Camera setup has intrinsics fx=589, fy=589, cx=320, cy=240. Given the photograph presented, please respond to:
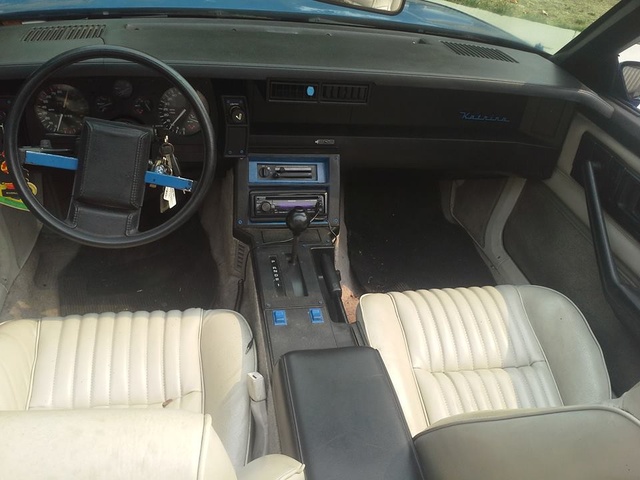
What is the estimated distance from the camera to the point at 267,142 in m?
2.11

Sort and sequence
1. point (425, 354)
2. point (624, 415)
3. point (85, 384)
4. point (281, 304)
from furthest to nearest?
point (281, 304) → point (425, 354) → point (85, 384) → point (624, 415)

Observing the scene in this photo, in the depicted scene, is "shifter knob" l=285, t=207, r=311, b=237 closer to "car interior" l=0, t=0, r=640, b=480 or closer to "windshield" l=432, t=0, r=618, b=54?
"car interior" l=0, t=0, r=640, b=480

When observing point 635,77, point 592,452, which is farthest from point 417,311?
point 635,77

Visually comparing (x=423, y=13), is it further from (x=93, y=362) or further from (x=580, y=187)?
(x=93, y=362)

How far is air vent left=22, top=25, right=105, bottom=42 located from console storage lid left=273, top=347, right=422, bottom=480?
1.12 m

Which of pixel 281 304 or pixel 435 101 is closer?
pixel 281 304

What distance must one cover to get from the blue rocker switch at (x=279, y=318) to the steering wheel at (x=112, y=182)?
397mm

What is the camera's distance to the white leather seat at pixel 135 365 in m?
1.40

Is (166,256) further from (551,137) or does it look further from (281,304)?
(551,137)

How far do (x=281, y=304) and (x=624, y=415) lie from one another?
3.55 feet

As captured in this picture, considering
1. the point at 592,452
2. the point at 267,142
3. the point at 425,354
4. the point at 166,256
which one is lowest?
the point at 166,256

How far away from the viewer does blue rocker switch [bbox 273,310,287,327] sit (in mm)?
1682

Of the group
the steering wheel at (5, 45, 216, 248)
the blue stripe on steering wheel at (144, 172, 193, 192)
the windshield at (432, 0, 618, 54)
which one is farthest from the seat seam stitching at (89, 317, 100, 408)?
the windshield at (432, 0, 618, 54)

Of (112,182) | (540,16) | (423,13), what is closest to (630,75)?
(540,16)
